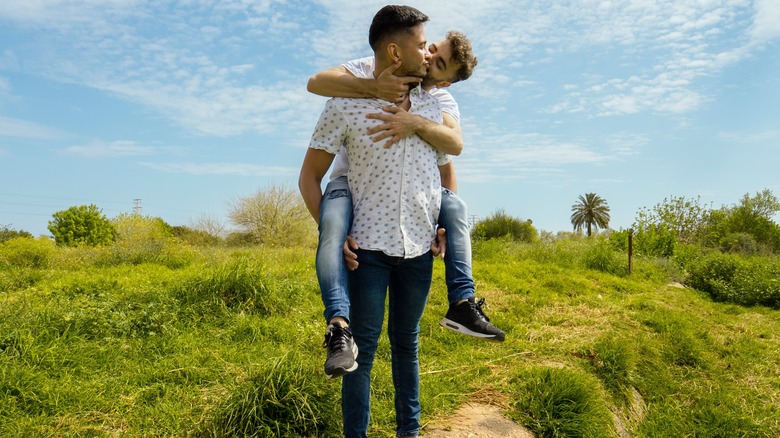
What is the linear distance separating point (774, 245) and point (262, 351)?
100 feet

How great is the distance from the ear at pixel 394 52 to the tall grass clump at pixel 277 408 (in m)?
2.11

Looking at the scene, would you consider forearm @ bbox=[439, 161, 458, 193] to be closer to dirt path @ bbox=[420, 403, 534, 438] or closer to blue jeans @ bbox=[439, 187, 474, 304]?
blue jeans @ bbox=[439, 187, 474, 304]

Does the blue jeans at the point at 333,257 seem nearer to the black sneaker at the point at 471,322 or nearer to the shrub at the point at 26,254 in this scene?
the black sneaker at the point at 471,322

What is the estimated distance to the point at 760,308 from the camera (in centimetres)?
1077

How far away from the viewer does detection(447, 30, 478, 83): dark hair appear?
106 inches

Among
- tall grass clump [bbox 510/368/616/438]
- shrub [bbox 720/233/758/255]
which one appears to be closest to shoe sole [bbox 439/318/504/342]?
tall grass clump [bbox 510/368/616/438]

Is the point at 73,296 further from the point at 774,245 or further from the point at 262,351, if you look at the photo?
the point at 774,245

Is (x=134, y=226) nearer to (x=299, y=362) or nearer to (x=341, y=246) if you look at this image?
(x=299, y=362)

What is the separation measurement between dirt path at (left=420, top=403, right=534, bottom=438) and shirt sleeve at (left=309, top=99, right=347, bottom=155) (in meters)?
2.09

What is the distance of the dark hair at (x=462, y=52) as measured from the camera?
2691 millimetres

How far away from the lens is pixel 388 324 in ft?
8.89

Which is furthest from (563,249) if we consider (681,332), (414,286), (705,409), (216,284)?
(414,286)

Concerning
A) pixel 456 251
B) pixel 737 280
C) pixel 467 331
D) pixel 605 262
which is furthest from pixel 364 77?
pixel 737 280

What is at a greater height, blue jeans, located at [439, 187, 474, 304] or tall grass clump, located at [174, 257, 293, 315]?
blue jeans, located at [439, 187, 474, 304]
